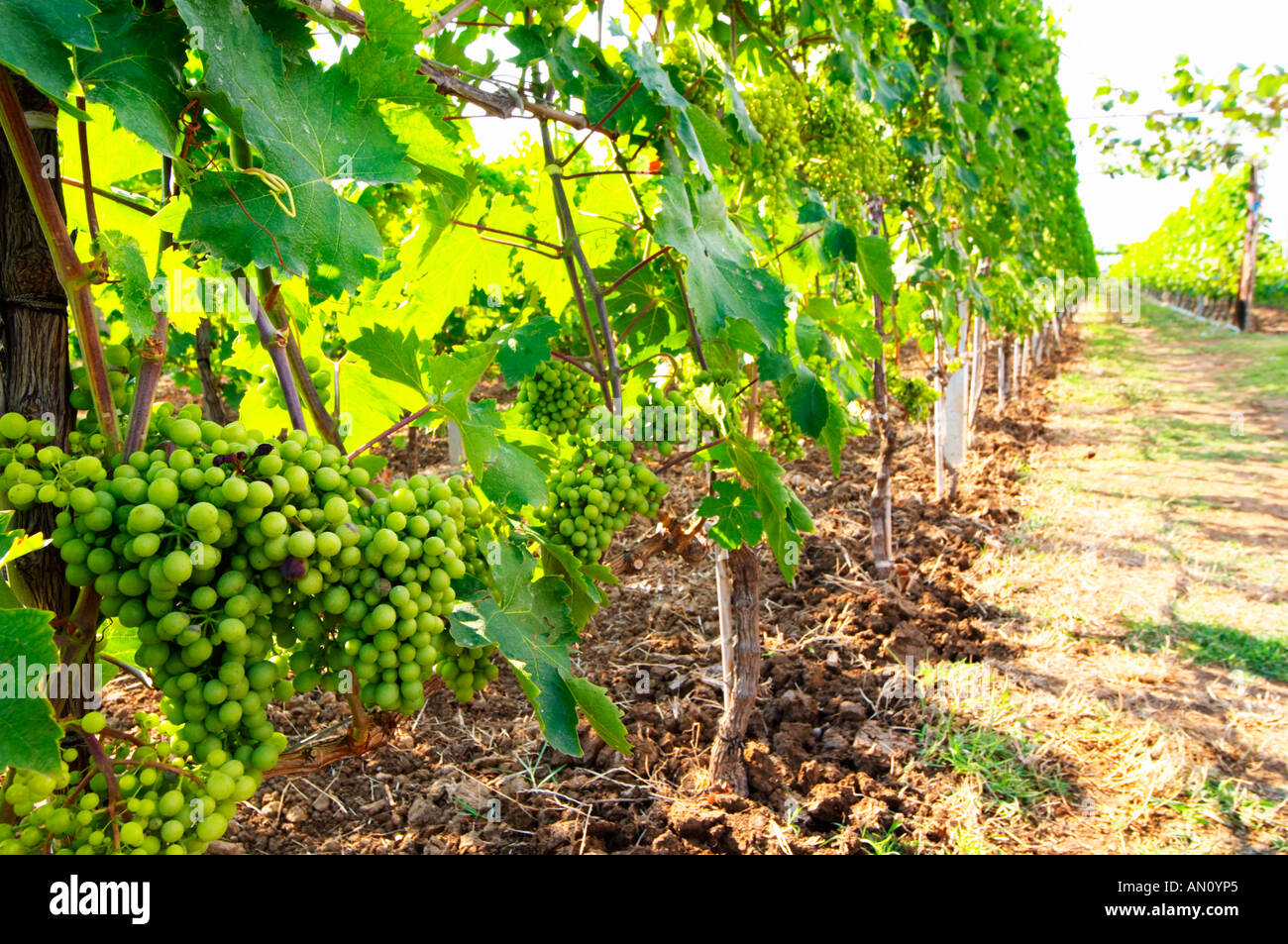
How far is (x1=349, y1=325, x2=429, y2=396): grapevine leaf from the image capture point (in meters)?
1.33

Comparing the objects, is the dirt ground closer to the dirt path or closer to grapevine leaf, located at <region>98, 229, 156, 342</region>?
the dirt path

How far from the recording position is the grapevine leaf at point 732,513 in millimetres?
2139

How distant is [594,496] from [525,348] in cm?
45

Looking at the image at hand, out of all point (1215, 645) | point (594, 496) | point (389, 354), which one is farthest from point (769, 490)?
point (1215, 645)

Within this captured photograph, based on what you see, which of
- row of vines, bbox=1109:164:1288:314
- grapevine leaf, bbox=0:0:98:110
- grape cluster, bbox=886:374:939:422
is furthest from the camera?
row of vines, bbox=1109:164:1288:314

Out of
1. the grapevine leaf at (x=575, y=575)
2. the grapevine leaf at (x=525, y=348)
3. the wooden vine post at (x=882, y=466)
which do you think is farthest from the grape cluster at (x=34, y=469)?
the wooden vine post at (x=882, y=466)

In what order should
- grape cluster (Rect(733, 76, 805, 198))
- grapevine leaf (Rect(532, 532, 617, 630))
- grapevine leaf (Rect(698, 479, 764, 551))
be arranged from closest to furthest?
1. grapevine leaf (Rect(532, 532, 617, 630))
2. grapevine leaf (Rect(698, 479, 764, 551))
3. grape cluster (Rect(733, 76, 805, 198))

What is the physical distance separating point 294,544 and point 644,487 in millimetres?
921

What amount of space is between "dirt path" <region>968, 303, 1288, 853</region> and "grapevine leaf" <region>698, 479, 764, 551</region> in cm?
160

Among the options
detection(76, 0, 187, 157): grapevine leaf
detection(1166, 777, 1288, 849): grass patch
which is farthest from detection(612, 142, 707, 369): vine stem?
detection(1166, 777, 1288, 849): grass patch

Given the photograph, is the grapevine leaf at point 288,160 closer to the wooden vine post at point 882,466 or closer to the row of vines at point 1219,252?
the wooden vine post at point 882,466

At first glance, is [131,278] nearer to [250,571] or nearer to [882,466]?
[250,571]

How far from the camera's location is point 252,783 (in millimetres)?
1024

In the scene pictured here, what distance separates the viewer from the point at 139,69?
0.90m
